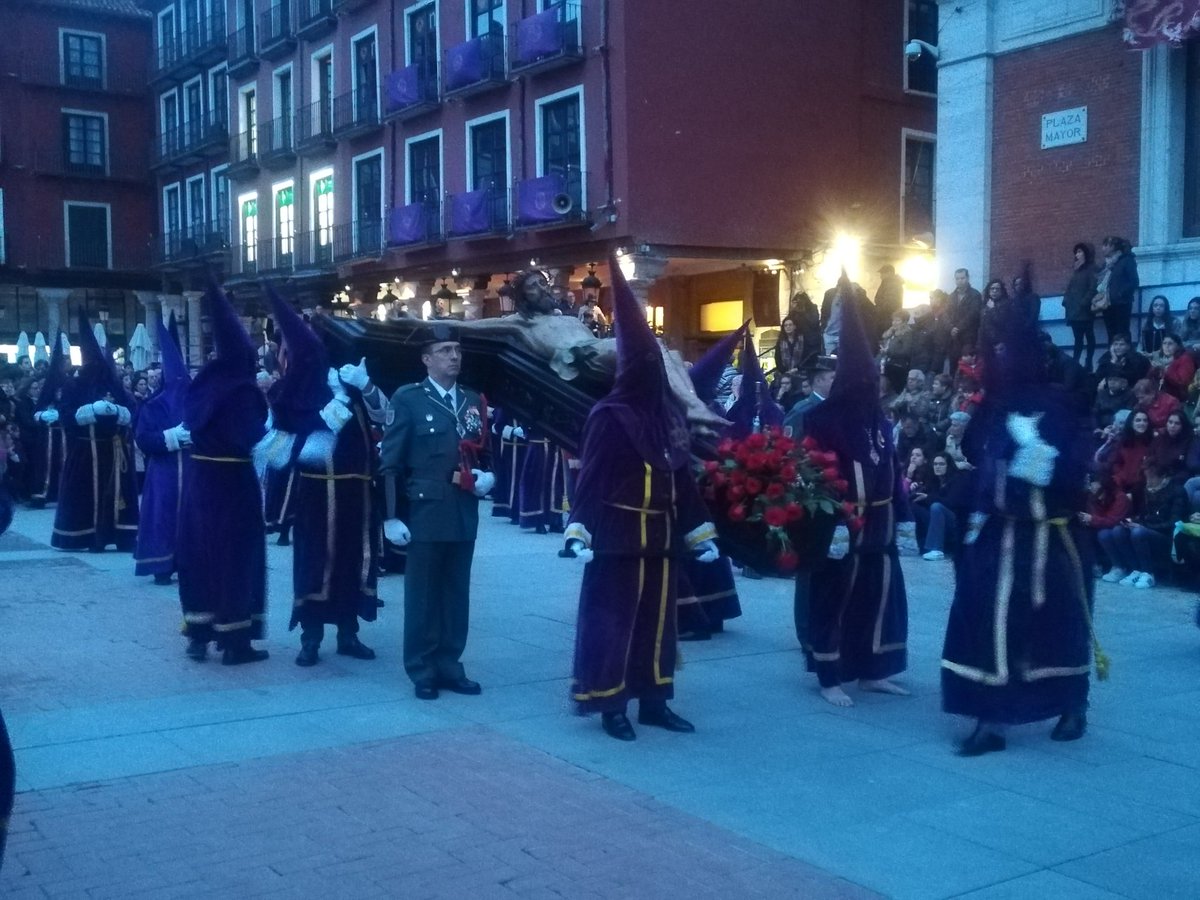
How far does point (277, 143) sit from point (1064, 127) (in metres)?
23.2

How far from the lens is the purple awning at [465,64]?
26.1m

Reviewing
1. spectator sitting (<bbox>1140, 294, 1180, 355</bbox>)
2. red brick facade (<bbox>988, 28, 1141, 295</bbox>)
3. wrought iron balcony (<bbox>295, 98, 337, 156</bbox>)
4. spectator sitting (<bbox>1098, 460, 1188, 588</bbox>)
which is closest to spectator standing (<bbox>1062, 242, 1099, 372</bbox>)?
spectator sitting (<bbox>1140, 294, 1180, 355</bbox>)

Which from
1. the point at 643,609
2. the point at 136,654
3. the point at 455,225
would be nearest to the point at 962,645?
the point at 643,609

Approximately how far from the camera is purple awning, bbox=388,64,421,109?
28.3 meters

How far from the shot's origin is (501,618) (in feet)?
32.6

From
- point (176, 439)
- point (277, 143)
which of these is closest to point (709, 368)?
point (176, 439)

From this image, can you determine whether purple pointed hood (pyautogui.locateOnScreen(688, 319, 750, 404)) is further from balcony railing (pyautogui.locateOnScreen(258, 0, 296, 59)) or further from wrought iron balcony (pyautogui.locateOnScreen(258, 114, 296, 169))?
balcony railing (pyautogui.locateOnScreen(258, 0, 296, 59))

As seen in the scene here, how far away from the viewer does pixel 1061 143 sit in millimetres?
17125

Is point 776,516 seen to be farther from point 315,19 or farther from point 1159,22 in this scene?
point 315,19

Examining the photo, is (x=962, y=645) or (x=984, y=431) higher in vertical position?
(x=984, y=431)

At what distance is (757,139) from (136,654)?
17902 millimetres

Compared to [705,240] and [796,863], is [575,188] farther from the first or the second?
[796,863]

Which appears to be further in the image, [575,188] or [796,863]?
[575,188]

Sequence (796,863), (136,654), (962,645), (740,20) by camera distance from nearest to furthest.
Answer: (796,863) < (962,645) < (136,654) < (740,20)
